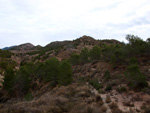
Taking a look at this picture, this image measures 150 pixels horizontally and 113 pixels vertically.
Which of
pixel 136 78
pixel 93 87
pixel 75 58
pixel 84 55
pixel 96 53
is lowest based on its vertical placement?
pixel 93 87

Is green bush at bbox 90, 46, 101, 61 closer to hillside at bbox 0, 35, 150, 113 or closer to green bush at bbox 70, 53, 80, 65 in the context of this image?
hillside at bbox 0, 35, 150, 113

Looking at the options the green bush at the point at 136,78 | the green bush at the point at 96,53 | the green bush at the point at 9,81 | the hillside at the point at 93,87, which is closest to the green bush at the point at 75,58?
the hillside at the point at 93,87

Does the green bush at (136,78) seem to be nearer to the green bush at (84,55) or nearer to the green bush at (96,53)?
the green bush at (96,53)

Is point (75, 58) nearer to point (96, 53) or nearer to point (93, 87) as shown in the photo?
point (96, 53)

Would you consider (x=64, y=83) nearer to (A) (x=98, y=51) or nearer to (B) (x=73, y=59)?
(A) (x=98, y=51)

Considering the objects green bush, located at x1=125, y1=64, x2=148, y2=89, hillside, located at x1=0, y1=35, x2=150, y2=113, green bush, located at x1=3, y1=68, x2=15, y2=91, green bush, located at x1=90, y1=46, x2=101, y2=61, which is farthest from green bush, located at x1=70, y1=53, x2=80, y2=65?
green bush, located at x1=125, y1=64, x2=148, y2=89

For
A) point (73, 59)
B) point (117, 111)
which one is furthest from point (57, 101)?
point (73, 59)

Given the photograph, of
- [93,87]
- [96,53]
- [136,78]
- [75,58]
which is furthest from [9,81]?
[136,78]

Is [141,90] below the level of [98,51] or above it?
below

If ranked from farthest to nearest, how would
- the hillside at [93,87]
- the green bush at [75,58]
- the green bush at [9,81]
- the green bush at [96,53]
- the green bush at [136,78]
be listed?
the green bush at [75,58] → the green bush at [96,53] → the green bush at [9,81] → the green bush at [136,78] → the hillside at [93,87]

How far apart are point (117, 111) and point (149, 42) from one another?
20.3 metres

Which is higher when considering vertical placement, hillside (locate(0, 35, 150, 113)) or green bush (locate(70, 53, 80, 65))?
green bush (locate(70, 53, 80, 65))

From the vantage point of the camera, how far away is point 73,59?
4444cm

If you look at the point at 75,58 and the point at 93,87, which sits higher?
the point at 75,58
